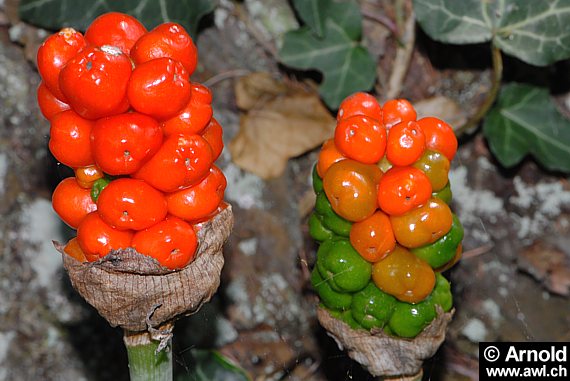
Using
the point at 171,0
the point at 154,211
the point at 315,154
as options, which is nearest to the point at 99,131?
the point at 154,211

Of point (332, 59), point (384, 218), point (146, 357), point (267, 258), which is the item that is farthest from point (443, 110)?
point (146, 357)

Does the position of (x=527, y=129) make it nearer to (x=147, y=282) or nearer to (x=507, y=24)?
(x=507, y=24)

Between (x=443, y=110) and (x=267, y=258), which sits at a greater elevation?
(x=443, y=110)

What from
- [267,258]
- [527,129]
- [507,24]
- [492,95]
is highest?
[507,24]

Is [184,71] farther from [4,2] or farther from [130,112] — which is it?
[4,2]

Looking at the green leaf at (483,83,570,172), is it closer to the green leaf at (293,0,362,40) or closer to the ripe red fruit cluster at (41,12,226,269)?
the green leaf at (293,0,362,40)

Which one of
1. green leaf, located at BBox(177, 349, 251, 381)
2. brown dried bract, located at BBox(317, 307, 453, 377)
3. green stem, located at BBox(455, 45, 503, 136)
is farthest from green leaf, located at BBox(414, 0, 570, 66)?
green leaf, located at BBox(177, 349, 251, 381)
